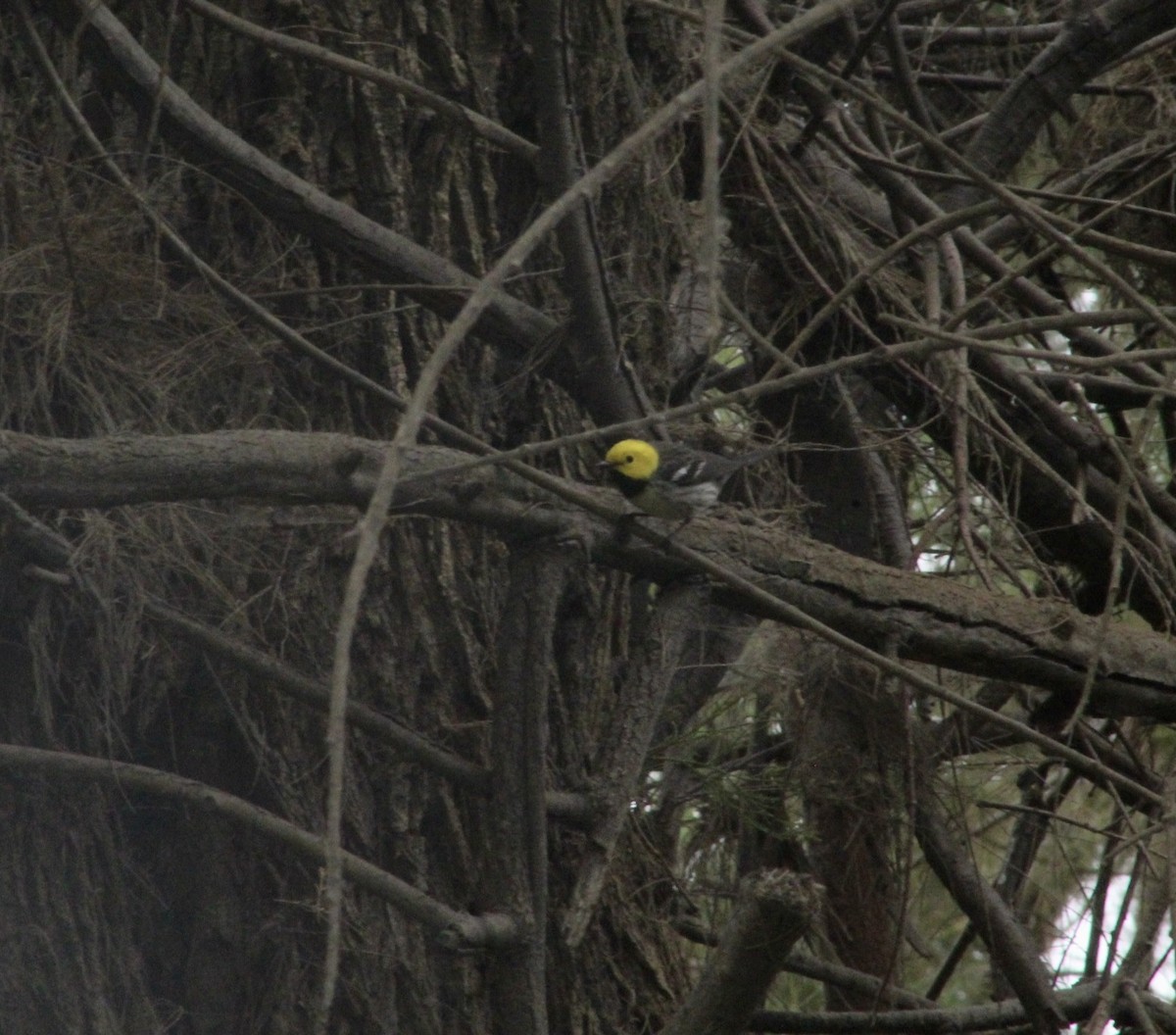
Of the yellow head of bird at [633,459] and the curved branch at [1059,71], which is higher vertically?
the curved branch at [1059,71]

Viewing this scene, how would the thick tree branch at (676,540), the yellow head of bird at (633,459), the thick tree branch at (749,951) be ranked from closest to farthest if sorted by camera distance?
1. the thick tree branch at (749,951)
2. the thick tree branch at (676,540)
3. the yellow head of bird at (633,459)

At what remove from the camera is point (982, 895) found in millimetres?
2832

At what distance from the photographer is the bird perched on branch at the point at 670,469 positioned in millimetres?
2867

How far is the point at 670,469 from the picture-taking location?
3047 mm

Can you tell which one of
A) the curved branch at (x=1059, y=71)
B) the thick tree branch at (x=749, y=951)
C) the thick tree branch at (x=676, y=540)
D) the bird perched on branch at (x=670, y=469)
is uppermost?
the curved branch at (x=1059, y=71)

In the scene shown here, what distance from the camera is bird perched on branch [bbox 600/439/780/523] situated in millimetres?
2867

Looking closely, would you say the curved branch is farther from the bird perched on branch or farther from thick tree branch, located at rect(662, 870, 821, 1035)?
thick tree branch, located at rect(662, 870, 821, 1035)

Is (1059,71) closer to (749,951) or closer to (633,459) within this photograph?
(633,459)

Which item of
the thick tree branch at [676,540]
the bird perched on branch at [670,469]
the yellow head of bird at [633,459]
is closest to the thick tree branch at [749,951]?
the thick tree branch at [676,540]

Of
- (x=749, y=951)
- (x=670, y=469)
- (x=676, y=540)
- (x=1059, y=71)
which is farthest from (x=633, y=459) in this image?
(x=749, y=951)

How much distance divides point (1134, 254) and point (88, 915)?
1930 mm

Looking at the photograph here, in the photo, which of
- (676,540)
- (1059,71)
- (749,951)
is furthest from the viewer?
(1059,71)

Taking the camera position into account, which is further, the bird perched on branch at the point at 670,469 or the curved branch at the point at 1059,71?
the curved branch at the point at 1059,71

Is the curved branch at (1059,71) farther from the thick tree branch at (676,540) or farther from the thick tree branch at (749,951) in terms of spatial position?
the thick tree branch at (749,951)
